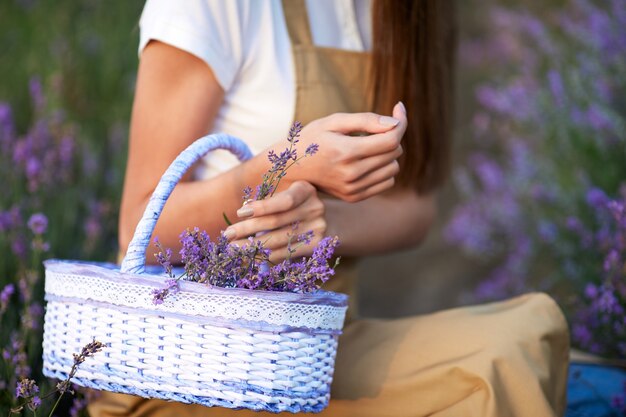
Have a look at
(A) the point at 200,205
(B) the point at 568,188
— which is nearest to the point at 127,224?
(A) the point at 200,205

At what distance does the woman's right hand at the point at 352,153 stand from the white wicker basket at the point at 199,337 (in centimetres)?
25

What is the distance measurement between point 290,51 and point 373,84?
9.1 inches

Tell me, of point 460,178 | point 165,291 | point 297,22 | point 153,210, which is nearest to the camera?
point 165,291

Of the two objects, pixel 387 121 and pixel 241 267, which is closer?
pixel 241 267

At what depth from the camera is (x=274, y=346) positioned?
1.29 metres

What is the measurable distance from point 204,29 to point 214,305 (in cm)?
64

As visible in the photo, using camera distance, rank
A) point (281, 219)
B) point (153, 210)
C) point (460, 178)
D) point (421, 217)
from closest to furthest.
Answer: point (153, 210) < point (281, 219) < point (421, 217) < point (460, 178)

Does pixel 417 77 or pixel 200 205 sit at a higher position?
pixel 417 77

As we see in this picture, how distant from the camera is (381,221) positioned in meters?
1.96

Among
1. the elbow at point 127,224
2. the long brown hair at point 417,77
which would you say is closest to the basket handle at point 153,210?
the elbow at point 127,224

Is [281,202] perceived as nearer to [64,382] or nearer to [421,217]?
[64,382]

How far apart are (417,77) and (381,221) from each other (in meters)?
0.35

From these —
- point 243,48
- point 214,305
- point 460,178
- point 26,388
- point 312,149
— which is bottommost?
point 460,178

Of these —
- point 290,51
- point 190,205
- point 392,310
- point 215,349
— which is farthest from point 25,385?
point 392,310
